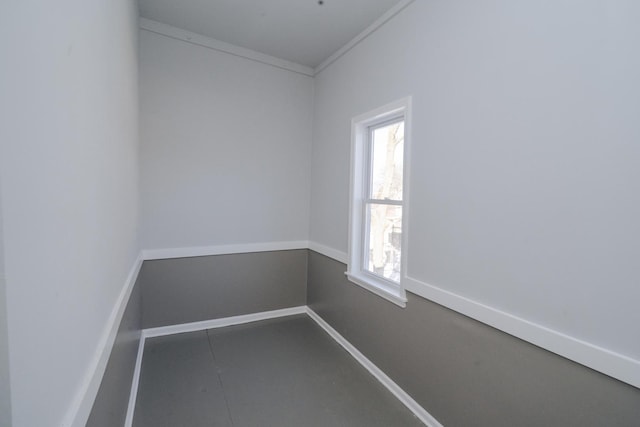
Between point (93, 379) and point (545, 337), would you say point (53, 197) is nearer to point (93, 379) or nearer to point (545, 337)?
point (93, 379)

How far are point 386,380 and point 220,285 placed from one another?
6.21 ft

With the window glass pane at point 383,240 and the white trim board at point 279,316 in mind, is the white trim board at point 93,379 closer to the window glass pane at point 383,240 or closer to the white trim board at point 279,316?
the white trim board at point 279,316

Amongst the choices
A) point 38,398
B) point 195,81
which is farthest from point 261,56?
point 38,398

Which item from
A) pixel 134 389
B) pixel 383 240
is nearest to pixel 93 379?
pixel 134 389

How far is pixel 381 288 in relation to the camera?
2254 millimetres

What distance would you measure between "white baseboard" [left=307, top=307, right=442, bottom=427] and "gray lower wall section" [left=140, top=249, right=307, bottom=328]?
667mm

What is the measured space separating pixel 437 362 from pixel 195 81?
10.6ft

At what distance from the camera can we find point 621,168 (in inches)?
42.0

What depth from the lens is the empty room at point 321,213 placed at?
67 cm

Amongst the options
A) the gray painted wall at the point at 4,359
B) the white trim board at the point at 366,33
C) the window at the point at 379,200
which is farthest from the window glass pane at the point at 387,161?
the gray painted wall at the point at 4,359

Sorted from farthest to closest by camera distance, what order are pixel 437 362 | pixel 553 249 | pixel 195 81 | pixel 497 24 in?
pixel 195 81
pixel 437 362
pixel 497 24
pixel 553 249

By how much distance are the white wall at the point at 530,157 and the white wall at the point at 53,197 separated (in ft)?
5.67

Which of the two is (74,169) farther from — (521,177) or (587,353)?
(587,353)

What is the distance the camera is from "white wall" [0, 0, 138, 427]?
447mm
